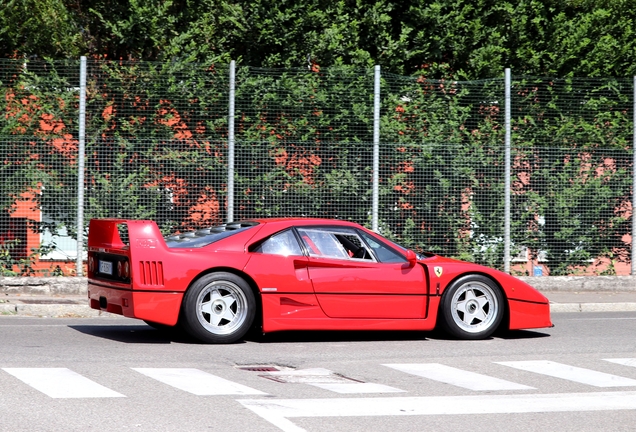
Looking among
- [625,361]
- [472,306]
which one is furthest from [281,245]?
[625,361]

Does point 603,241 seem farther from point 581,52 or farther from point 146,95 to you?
point 146,95

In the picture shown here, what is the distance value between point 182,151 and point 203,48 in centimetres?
200

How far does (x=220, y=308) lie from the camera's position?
11219 mm

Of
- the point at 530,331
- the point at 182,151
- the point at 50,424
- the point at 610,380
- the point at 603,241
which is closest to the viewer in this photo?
the point at 50,424

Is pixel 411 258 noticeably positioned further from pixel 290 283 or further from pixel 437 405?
pixel 437 405

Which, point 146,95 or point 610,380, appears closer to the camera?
point 610,380

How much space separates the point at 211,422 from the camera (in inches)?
275

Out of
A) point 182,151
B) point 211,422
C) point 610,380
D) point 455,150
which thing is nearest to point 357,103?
point 455,150

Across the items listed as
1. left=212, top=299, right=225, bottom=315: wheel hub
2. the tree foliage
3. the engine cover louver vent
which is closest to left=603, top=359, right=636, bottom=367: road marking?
left=212, top=299, right=225, bottom=315: wheel hub

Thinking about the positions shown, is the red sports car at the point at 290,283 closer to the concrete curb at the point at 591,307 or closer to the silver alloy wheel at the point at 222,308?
the silver alloy wheel at the point at 222,308

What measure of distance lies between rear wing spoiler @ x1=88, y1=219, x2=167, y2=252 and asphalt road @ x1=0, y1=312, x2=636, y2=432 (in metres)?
0.99

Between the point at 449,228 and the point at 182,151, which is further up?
the point at 182,151

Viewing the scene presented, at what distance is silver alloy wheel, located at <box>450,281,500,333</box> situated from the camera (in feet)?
39.2

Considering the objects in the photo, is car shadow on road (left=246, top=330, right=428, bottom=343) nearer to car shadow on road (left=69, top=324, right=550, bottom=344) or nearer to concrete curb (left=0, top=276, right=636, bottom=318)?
car shadow on road (left=69, top=324, right=550, bottom=344)
